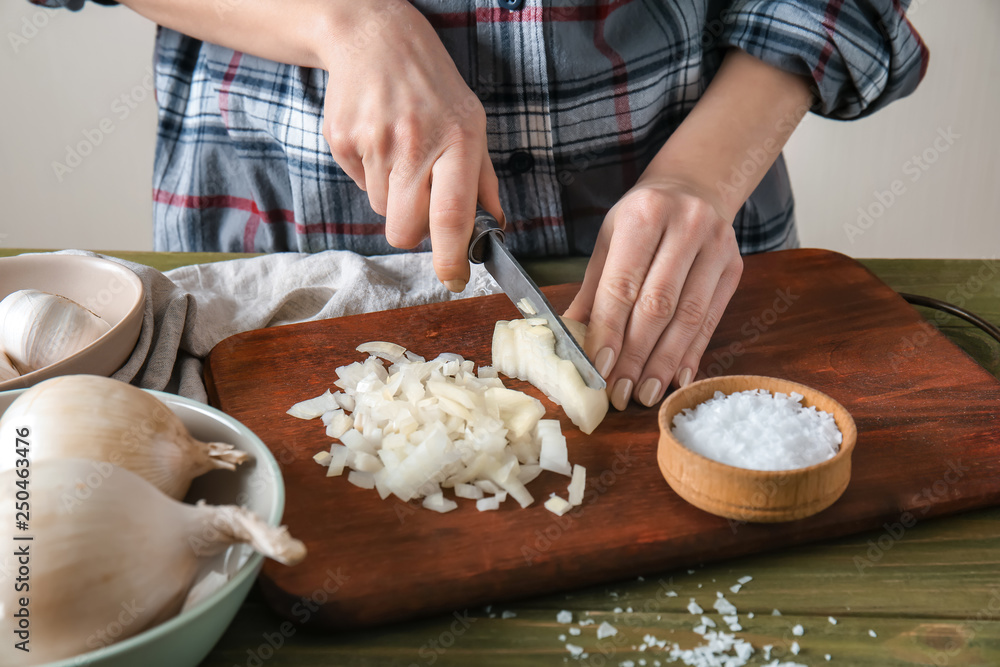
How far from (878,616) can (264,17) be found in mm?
1096

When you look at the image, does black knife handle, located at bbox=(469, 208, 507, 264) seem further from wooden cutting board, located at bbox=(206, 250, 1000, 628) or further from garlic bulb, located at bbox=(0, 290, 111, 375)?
garlic bulb, located at bbox=(0, 290, 111, 375)

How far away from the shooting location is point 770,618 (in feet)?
2.33

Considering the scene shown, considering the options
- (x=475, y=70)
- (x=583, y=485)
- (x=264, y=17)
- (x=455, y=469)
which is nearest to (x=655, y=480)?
(x=583, y=485)

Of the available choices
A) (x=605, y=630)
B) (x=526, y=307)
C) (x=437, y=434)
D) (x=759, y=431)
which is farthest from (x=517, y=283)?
(x=605, y=630)

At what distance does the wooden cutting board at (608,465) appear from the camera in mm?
744

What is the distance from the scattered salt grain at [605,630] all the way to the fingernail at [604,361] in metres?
0.34

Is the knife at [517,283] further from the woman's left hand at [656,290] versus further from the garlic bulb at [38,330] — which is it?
the garlic bulb at [38,330]

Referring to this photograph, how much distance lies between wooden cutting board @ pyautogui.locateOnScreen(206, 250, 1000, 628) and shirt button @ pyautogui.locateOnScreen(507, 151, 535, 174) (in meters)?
0.23

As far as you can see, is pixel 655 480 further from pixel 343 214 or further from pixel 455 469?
pixel 343 214

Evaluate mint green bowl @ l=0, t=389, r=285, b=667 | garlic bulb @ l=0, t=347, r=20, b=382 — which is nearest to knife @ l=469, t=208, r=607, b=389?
mint green bowl @ l=0, t=389, r=285, b=667

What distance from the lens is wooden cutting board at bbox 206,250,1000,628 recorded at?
29.3 inches

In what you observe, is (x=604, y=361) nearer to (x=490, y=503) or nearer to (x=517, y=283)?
(x=517, y=283)

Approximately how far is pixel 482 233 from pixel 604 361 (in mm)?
227

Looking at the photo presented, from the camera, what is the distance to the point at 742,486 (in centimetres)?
76
